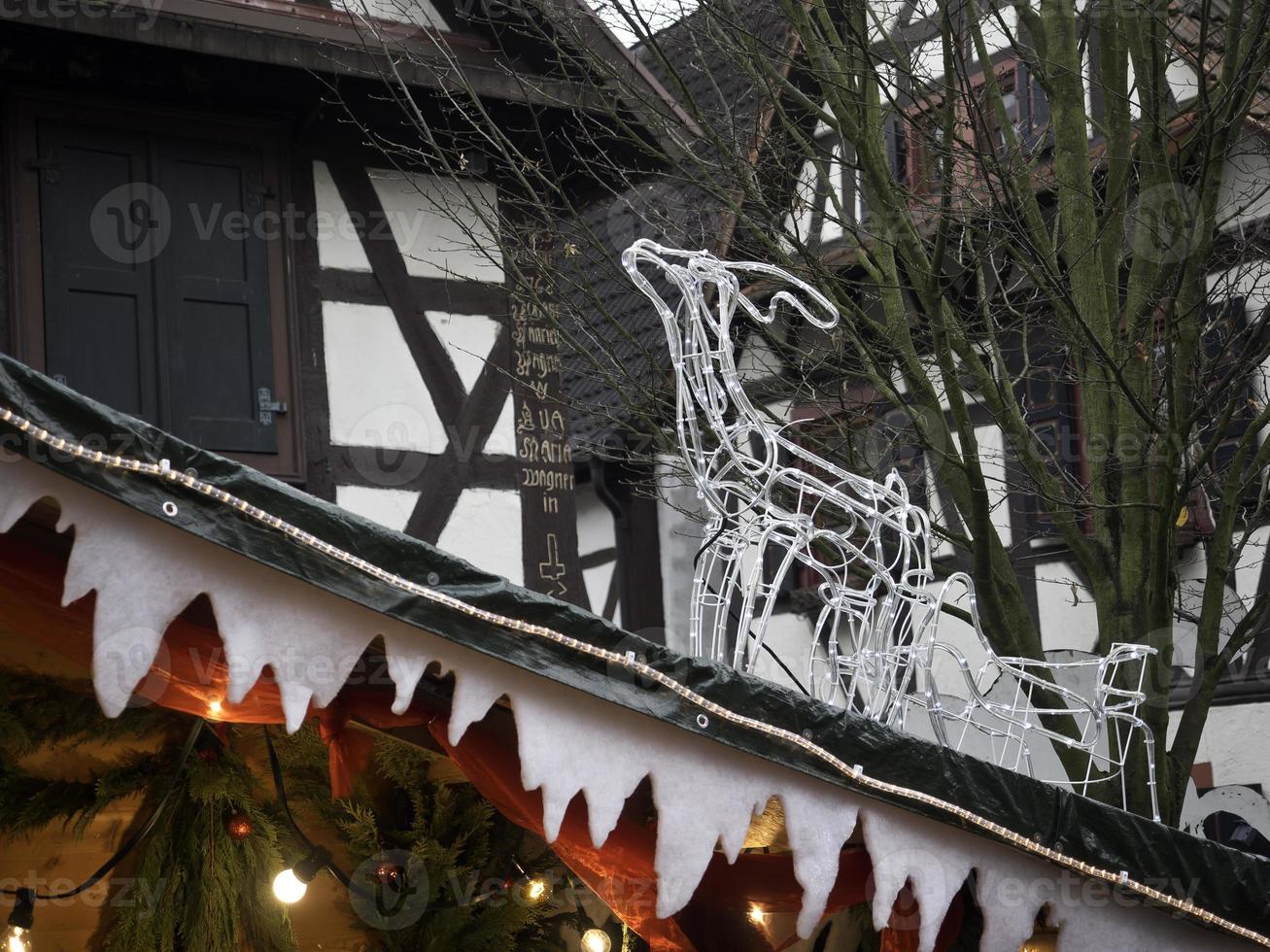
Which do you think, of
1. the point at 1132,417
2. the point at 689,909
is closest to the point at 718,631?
the point at 689,909

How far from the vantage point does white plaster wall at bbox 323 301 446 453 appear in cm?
812

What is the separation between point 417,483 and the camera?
8.17 m

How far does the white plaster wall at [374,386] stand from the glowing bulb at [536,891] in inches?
128

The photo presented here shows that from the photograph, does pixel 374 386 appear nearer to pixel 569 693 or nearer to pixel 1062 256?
pixel 1062 256

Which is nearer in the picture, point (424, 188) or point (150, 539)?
point (150, 539)

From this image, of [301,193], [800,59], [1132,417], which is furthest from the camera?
[800,59]

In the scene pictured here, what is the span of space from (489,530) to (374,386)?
922 mm

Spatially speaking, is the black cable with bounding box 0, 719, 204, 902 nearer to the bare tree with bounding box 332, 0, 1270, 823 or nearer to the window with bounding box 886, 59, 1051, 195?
the bare tree with bounding box 332, 0, 1270, 823

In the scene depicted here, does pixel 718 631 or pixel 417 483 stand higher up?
pixel 417 483

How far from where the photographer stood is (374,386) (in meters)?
8.21

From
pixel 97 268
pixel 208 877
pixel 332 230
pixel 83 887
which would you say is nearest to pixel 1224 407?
pixel 332 230

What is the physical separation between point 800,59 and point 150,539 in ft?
26.2

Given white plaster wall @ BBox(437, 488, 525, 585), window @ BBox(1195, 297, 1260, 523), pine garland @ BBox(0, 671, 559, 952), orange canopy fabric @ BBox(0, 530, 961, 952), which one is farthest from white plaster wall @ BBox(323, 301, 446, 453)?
window @ BBox(1195, 297, 1260, 523)

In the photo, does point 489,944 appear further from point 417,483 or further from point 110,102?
point 110,102
